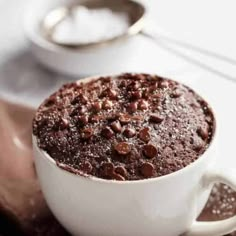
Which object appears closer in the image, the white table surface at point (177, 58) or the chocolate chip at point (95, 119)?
the chocolate chip at point (95, 119)

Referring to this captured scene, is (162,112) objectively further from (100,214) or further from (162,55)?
(162,55)

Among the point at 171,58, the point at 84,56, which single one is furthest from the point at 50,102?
the point at 171,58

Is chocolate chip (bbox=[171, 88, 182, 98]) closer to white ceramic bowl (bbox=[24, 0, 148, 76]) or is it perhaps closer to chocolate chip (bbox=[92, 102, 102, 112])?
chocolate chip (bbox=[92, 102, 102, 112])

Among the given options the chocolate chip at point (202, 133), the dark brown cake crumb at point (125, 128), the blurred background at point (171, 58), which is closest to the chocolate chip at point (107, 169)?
the dark brown cake crumb at point (125, 128)

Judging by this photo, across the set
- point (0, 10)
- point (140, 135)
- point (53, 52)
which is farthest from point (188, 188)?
point (0, 10)

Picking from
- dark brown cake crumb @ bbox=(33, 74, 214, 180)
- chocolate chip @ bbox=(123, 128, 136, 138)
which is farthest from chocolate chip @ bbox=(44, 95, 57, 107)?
chocolate chip @ bbox=(123, 128, 136, 138)

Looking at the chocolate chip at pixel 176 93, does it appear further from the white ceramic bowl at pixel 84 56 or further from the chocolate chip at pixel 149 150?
the white ceramic bowl at pixel 84 56
